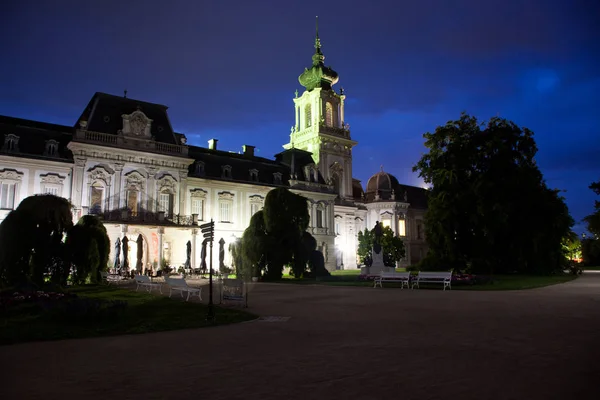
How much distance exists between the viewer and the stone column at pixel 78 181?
123 feet

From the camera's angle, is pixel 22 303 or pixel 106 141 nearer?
pixel 22 303

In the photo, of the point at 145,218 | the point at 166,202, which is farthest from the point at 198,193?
the point at 145,218

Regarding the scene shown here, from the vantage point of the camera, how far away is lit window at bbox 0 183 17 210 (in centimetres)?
3591

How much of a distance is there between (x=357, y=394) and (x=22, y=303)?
37.3 feet

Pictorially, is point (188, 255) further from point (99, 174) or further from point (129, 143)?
point (129, 143)

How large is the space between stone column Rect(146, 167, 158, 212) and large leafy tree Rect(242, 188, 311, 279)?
12892mm

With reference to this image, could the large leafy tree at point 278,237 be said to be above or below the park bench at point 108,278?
above

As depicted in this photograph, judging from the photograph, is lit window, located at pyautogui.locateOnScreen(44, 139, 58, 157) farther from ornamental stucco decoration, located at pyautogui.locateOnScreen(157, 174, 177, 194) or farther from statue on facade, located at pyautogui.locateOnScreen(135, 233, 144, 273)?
statue on facade, located at pyautogui.locateOnScreen(135, 233, 144, 273)

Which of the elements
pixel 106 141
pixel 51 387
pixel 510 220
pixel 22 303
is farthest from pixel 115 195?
pixel 51 387

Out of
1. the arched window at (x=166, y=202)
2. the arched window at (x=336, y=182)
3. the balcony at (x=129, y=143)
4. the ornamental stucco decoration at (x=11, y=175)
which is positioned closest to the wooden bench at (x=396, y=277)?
the arched window at (x=166, y=202)

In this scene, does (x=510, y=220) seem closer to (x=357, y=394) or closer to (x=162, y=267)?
(x=162, y=267)

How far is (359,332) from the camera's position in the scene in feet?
30.8

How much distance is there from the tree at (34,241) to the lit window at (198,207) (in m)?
24.2

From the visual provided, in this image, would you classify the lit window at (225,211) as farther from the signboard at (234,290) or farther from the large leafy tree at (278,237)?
the signboard at (234,290)
